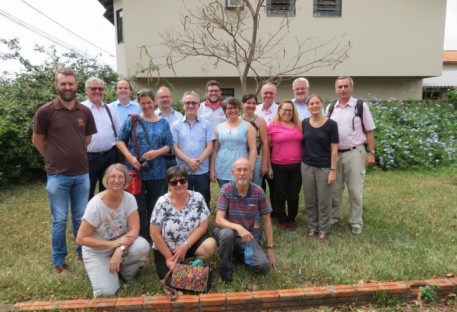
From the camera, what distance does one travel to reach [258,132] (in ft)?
16.3

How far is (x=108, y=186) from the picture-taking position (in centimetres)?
371

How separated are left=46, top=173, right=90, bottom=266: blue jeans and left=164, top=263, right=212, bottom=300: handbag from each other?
4.30 ft

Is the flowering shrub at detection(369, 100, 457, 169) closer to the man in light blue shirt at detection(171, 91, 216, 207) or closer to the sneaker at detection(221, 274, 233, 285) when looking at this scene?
the man in light blue shirt at detection(171, 91, 216, 207)

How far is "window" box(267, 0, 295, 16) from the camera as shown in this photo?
13855mm

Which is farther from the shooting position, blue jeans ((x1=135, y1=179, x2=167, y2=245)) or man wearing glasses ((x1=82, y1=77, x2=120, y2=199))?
man wearing glasses ((x1=82, y1=77, x2=120, y2=199))

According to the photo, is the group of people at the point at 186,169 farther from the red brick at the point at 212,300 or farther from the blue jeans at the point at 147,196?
the red brick at the point at 212,300

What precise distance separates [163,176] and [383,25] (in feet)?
42.3

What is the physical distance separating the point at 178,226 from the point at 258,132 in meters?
1.72

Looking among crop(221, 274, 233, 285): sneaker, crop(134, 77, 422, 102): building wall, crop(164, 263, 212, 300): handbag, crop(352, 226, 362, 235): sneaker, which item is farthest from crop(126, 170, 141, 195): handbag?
crop(134, 77, 422, 102): building wall

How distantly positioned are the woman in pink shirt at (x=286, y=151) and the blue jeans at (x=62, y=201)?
7.66ft

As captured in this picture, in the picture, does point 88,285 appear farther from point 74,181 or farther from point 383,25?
point 383,25

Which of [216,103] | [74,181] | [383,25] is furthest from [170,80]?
[74,181]

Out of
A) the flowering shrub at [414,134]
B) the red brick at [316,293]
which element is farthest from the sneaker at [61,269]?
the flowering shrub at [414,134]

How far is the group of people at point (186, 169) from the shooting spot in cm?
382
